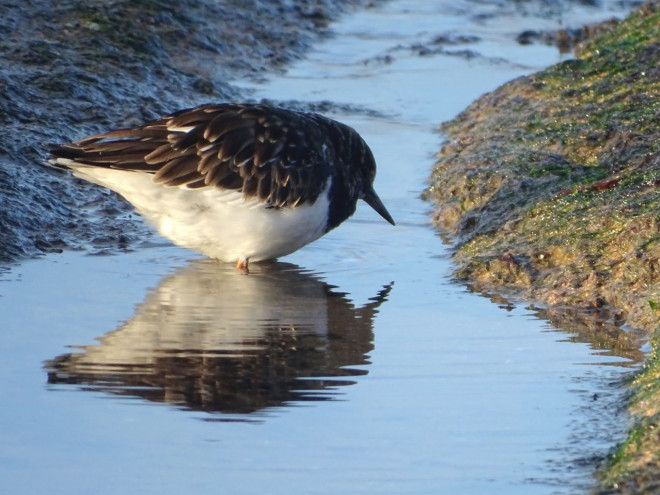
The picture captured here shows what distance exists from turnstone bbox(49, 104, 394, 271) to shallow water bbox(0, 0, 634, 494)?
23 cm

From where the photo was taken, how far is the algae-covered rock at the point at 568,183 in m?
5.56

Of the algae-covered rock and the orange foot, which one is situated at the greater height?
A: the algae-covered rock

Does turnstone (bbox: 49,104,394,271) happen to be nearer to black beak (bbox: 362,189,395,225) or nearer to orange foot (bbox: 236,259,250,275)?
orange foot (bbox: 236,259,250,275)

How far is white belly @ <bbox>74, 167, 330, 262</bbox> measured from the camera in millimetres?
5910

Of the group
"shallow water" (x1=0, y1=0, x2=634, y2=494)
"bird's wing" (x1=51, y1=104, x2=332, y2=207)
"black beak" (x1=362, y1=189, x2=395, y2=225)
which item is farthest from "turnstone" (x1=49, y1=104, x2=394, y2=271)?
"black beak" (x1=362, y1=189, x2=395, y2=225)

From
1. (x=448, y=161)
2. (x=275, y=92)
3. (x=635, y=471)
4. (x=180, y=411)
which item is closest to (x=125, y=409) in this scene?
(x=180, y=411)

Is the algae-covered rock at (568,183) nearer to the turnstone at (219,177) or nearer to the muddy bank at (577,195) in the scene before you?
the muddy bank at (577,195)

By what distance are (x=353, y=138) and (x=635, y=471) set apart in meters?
3.37

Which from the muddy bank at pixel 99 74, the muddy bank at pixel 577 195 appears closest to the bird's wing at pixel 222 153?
the muddy bank at pixel 99 74

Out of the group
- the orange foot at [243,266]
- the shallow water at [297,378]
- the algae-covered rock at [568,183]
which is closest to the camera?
the shallow water at [297,378]

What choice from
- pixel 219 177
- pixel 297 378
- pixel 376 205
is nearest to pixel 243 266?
pixel 219 177

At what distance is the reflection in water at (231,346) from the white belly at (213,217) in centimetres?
18

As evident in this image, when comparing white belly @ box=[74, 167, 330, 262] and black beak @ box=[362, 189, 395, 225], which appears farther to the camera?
black beak @ box=[362, 189, 395, 225]

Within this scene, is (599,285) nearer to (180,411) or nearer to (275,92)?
(180,411)
